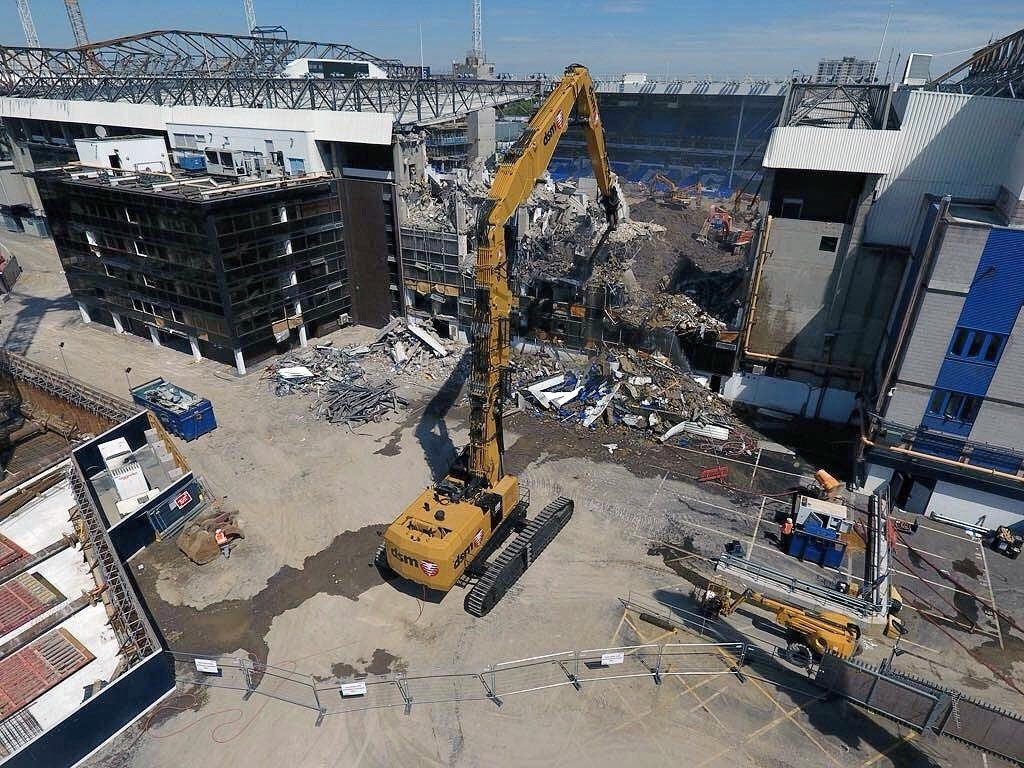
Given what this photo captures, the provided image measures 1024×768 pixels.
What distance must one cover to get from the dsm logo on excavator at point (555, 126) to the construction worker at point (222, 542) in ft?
65.6

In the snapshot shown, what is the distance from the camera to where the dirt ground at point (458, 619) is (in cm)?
1709

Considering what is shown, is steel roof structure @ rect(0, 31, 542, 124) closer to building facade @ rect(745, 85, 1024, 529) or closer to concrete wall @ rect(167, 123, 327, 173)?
concrete wall @ rect(167, 123, 327, 173)

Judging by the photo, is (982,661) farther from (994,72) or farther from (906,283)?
(994,72)

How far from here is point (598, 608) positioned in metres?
21.6

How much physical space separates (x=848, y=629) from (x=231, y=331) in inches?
1370

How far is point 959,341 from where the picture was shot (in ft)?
80.5

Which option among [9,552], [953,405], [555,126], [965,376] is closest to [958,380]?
[965,376]

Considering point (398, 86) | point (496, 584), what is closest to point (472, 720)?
point (496, 584)

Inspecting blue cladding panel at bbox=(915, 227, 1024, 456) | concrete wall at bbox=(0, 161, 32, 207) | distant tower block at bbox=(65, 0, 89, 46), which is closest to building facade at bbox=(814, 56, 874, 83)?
blue cladding panel at bbox=(915, 227, 1024, 456)

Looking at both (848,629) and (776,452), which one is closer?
(848,629)

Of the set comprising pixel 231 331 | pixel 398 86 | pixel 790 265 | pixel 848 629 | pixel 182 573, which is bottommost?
pixel 182 573

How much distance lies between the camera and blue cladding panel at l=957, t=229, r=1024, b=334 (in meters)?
22.6

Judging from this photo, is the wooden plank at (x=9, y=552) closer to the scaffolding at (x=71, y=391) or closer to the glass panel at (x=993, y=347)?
the scaffolding at (x=71, y=391)

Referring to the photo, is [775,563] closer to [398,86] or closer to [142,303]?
[142,303]
